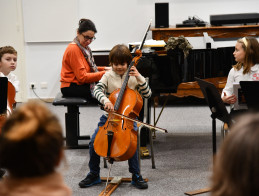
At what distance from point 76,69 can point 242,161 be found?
3.54 meters

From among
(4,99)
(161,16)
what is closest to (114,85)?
(4,99)

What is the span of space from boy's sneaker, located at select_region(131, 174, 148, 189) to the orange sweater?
122 cm

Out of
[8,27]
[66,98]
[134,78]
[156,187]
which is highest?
[8,27]

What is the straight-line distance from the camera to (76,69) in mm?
4387

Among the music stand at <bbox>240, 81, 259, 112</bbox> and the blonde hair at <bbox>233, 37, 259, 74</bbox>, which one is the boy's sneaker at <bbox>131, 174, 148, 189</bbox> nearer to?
the music stand at <bbox>240, 81, 259, 112</bbox>

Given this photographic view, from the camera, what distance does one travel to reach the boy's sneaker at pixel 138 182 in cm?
348

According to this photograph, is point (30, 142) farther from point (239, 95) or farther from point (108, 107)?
point (239, 95)

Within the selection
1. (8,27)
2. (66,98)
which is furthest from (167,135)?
(8,27)

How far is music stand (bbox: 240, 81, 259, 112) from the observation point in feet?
9.90

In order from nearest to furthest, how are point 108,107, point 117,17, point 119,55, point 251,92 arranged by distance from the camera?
point 251,92, point 108,107, point 119,55, point 117,17

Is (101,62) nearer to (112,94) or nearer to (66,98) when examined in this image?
(66,98)

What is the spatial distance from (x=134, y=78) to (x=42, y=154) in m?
2.53

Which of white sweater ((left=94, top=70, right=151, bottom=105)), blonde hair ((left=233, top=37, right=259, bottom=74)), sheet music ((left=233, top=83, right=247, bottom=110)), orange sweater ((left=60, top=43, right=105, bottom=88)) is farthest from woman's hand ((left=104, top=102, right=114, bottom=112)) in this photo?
blonde hair ((left=233, top=37, right=259, bottom=74))

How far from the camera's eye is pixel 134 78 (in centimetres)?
358
